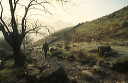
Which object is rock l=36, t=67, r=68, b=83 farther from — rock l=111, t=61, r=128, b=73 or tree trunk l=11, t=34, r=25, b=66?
tree trunk l=11, t=34, r=25, b=66

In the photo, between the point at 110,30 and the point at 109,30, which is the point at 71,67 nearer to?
the point at 110,30

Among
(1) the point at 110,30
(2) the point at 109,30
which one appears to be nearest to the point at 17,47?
(1) the point at 110,30

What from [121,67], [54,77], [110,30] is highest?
[110,30]

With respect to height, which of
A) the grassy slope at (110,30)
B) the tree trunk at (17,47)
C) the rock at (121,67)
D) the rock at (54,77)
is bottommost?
the rock at (121,67)

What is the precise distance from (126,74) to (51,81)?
5.50m

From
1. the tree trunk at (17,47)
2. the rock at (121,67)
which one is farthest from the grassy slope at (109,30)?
the tree trunk at (17,47)

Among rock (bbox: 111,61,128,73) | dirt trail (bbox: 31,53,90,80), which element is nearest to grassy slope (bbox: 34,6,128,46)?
dirt trail (bbox: 31,53,90,80)

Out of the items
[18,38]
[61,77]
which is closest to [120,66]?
[61,77]

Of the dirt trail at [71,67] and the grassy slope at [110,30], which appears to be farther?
the grassy slope at [110,30]

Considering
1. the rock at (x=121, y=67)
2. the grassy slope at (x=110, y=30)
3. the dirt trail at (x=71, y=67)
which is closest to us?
the dirt trail at (x=71, y=67)

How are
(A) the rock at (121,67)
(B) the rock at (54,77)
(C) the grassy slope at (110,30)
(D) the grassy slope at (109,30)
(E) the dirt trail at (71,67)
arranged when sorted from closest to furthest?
1. (B) the rock at (54,77)
2. (E) the dirt trail at (71,67)
3. (A) the rock at (121,67)
4. (D) the grassy slope at (109,30)
5. (C) the grassy slope at (110,30)

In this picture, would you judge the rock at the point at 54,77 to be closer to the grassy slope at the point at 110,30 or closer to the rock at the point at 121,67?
the rock at the point at 121,67

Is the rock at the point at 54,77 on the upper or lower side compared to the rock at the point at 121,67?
upper

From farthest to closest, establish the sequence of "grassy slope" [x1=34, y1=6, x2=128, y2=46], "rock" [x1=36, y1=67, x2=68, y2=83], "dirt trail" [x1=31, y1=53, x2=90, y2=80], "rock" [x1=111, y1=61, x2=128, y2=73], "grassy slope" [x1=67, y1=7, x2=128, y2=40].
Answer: "grassy slope" [x1=67, y1=7, x2=128, y2=40] < "grassy slope" [x1=34, y1=6, x2=128, y2=46] < "rock" [x1=111, y1=61, x2=128, y2=73] < "dirt trail" [x1=31, y1=53, x2=90, y2=80] < "rock" [x1=36, y1=67, x2=68, y2=83]
